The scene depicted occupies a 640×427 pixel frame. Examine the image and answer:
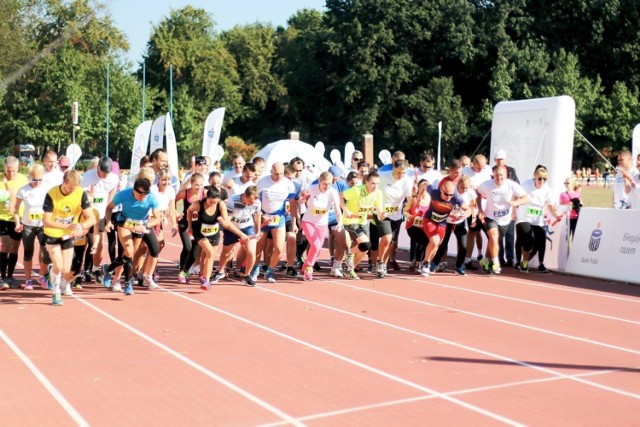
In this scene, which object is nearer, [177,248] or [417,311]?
[417,311]

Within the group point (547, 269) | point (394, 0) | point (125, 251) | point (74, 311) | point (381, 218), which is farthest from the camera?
point (394, 0)

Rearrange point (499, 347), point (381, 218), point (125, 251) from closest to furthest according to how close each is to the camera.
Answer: point (499, 347) < point (125, 251) < point (381, 218)

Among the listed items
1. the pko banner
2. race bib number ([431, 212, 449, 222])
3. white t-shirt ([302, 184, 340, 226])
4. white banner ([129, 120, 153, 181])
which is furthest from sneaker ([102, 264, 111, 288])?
white banner ([129, 120, 153, 181])

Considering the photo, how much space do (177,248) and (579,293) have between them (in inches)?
370

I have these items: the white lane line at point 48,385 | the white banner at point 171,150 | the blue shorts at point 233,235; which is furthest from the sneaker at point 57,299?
the white banner at point 171,150

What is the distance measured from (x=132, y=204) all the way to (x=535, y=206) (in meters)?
7.09

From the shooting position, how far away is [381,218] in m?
14.0

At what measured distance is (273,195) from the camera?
43.7 ft

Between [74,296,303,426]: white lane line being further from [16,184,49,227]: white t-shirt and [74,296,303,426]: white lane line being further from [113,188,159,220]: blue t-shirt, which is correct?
[16,184,49,227]: white t-shirt

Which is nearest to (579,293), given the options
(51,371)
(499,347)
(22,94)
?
(499,347)

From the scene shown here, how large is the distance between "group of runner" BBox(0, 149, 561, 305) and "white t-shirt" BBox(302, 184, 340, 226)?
0.7 inches

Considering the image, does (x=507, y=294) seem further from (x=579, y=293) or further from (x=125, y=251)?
(x=125, y=251)

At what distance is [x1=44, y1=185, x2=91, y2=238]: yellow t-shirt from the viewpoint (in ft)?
34.7

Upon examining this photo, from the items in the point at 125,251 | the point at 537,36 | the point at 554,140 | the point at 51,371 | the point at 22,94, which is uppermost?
the point at 537,36
